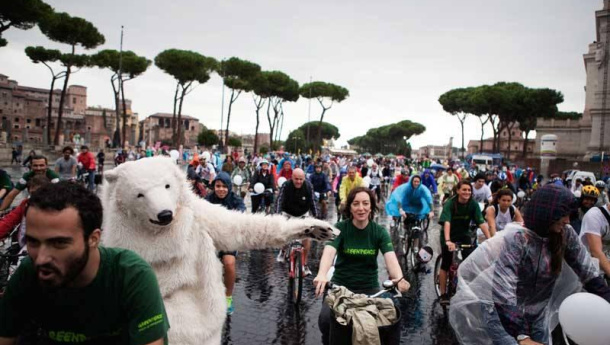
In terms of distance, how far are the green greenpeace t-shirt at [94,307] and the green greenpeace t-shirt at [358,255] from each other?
78.9 inches

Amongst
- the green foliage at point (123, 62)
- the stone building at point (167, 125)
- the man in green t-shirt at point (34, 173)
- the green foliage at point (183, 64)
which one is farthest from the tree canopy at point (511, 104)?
the stone building at point (167, 125)

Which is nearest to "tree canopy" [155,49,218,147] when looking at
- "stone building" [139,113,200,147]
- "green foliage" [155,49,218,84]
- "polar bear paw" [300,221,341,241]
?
"green foliage" [155,49,218,84]

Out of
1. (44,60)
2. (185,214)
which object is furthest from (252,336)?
(44,60)

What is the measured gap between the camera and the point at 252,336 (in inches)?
184

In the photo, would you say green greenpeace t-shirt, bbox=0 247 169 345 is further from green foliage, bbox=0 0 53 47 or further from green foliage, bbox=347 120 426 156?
green foliage, bbox=347 120 426 156

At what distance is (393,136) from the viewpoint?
387 ft

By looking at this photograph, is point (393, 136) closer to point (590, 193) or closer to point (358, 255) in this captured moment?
point (590, 193)

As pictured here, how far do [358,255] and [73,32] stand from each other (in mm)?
44175

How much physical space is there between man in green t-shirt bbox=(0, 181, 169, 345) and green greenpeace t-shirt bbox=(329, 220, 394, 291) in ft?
6.59

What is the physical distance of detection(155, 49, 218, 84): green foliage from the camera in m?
47.5

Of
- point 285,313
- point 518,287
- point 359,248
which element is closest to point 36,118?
point 285,313

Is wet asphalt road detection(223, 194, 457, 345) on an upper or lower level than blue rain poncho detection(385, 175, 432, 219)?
lower

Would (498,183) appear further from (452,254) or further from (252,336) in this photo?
(252,336)

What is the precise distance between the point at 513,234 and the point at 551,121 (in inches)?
2254
